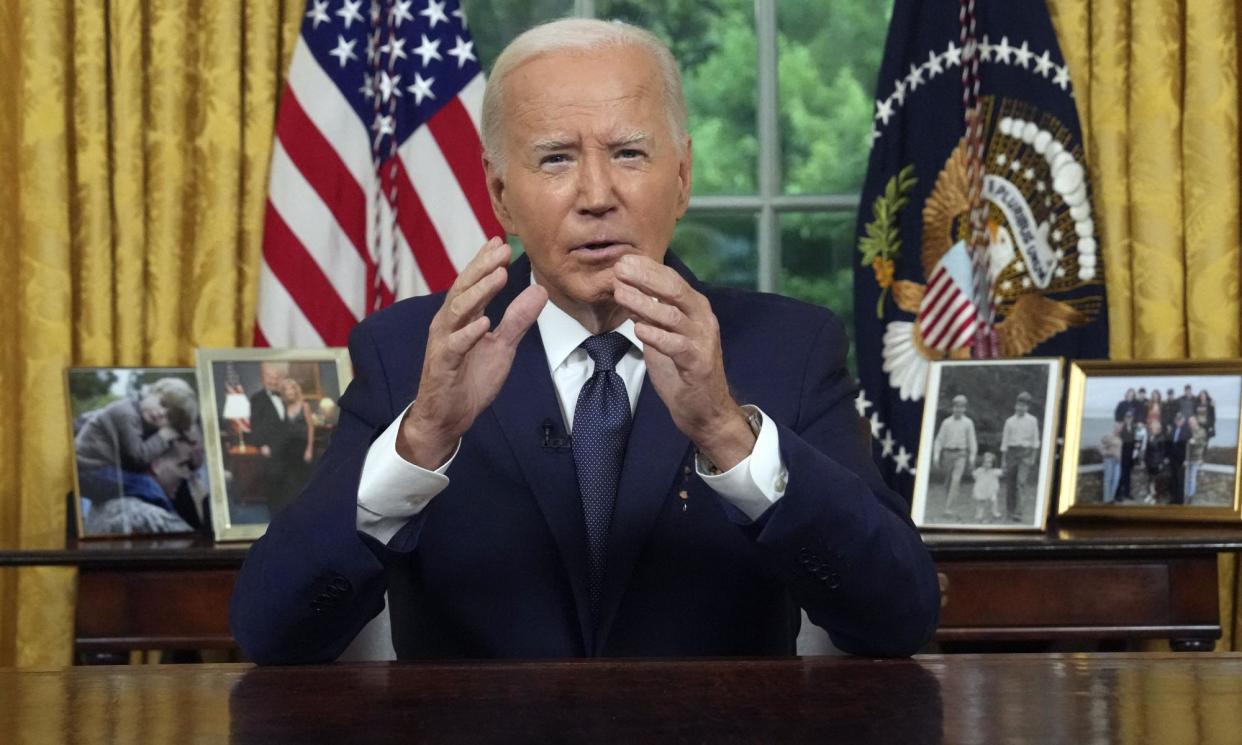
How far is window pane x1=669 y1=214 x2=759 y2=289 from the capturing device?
407 cm

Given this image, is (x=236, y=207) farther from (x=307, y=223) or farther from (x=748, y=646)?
(x=748, y=646)

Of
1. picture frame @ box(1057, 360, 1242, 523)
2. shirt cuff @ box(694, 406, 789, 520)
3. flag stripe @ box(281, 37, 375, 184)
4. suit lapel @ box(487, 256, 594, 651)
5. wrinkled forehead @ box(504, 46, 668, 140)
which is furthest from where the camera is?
flag stripe @ box(281, 37, 375, 184)

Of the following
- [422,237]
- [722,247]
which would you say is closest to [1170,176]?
[722,247]

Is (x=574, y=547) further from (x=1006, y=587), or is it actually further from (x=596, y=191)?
(x=1006, y=587)

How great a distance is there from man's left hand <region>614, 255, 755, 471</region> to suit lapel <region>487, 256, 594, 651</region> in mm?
327

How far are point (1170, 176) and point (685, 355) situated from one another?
226 cm

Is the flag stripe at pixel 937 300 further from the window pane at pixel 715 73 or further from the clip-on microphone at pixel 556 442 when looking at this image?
the clip-on microphone at pixel 556 442

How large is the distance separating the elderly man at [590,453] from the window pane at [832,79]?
6.04ft

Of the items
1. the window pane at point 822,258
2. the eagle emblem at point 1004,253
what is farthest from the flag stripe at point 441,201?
the eagle emblem at point 1004,253

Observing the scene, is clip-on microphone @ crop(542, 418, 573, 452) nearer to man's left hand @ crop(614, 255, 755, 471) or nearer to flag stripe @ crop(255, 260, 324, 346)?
man's left hand @ crop(614, 255, 755, 471)

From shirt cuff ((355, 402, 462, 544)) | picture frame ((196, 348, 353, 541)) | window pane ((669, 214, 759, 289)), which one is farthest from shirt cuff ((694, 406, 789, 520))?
window pane ((669, 214, 759, 289))

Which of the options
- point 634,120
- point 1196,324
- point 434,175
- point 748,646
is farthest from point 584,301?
point 1196,324

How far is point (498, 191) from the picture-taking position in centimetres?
227

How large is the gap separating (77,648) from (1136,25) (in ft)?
8.87
